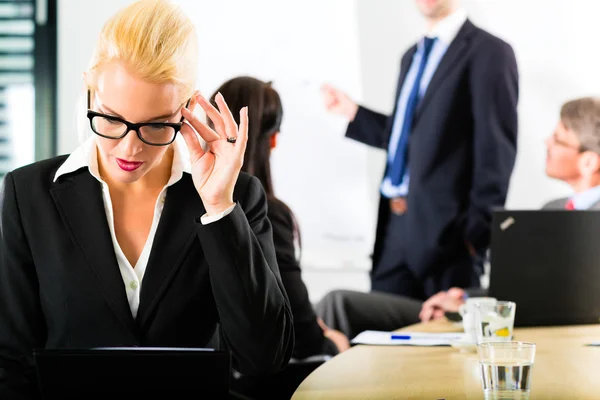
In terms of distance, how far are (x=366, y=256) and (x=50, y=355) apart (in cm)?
275

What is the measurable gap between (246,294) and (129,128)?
0.38 m

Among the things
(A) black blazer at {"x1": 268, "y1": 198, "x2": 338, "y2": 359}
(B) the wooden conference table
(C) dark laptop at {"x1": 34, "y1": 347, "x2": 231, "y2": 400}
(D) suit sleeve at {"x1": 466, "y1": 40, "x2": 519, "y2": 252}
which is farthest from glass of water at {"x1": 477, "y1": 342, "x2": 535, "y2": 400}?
(D) suit sleeve at {"x1": 466, "y1": 40, "x2": 519, "y2": 252}

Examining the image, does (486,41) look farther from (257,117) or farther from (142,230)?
(142,230)

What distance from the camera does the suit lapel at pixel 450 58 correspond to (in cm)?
351

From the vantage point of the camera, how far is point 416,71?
12.0ft

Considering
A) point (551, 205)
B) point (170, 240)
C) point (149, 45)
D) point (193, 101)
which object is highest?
point (149, 45)

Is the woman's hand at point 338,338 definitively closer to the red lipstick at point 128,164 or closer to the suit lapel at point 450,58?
the red lipstick at point 128,164

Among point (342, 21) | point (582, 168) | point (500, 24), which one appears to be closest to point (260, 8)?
point (342, 21)

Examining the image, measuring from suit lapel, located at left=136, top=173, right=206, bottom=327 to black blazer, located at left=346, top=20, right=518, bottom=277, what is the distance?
1.93m

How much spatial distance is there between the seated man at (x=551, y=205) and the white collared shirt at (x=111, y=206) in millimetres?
1351

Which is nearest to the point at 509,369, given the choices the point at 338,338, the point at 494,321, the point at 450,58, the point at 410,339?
the point at 494,321

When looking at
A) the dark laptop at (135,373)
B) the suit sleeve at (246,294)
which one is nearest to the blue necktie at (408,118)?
the suit sleeve at (246,294)

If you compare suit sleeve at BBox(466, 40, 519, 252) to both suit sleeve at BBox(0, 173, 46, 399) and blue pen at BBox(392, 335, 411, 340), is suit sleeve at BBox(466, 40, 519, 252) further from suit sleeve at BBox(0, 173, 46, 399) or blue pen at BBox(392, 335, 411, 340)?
suit sleeve at BBox(0, 173, 46, 399)

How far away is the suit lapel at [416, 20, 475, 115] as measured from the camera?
11.5 ft
